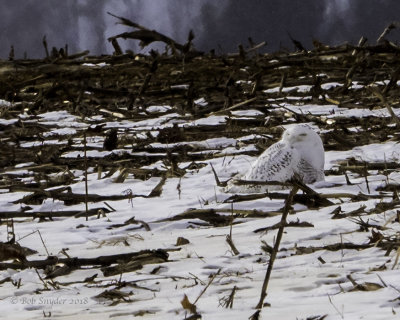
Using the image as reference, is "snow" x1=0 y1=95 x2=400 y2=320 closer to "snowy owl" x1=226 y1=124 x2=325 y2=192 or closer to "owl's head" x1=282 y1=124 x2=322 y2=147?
"snowy owl" x1=226 y1=124 x2=325 y2=192

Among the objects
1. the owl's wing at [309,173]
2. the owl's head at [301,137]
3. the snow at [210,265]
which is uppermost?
the owl's head at [301,137]

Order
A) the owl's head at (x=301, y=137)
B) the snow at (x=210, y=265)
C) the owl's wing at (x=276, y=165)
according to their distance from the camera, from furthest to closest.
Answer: the owl's head at (x=301, y=137), the owl's wing at (x=276, y=165), the snow at (x=210, y=265)

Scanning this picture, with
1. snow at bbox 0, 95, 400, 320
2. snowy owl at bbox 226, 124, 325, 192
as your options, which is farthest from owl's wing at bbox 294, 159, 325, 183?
snow at bbox 0, 95, 400, 320

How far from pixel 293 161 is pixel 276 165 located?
0.16 metres

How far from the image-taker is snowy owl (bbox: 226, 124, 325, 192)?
13.9 feet

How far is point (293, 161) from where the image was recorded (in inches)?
174

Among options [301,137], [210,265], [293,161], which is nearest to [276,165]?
[293,161]

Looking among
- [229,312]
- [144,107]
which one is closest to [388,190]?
[229,312]

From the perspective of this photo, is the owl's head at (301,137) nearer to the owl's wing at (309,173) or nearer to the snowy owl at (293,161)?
the snowy owl at (293,161)

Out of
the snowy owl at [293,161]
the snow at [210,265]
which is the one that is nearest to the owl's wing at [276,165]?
the snowy owl at [293,161]

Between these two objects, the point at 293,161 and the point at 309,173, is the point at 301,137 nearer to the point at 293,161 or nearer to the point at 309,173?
the point at 293,161

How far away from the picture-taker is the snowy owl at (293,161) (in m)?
4.25

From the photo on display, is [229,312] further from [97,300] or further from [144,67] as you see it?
[144,67]

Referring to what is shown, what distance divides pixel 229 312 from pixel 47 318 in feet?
1.53
